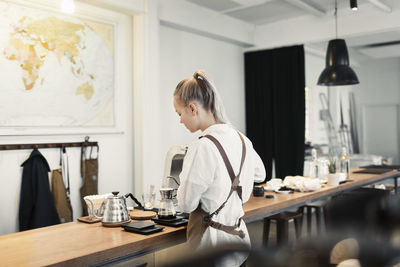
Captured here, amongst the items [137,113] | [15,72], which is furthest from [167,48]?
[15,72]

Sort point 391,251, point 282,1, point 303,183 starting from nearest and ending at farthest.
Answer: point 391,251, point 303,183, point 282,1

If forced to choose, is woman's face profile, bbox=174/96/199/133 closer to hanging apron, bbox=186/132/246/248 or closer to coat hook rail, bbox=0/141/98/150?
hanging apron, bbox=186/132/246/248

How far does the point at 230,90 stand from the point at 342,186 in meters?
2.85

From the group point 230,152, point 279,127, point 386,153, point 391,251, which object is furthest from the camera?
point 386,153

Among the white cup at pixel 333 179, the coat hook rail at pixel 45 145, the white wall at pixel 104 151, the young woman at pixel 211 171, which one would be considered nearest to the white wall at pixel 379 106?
the white cup at pixel 333 179

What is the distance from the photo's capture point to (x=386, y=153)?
33.0 feet

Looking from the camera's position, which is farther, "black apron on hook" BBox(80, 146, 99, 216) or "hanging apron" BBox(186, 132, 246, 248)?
"black apron on hook" BBox(80, 146, 99, 216)

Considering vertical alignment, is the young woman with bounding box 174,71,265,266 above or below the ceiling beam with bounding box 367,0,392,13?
below

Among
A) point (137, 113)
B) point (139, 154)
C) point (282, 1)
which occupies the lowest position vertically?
point (139, 154)

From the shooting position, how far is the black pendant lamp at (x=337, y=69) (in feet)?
14.6

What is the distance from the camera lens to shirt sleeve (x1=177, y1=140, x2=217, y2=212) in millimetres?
1921

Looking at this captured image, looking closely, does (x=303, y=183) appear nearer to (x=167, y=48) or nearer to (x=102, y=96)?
(x=102, y=96)

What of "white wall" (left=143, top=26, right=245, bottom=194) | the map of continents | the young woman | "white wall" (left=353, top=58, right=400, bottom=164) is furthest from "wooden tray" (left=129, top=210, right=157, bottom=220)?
"white wall" (left=353, top=58, right=400, bottom=164)

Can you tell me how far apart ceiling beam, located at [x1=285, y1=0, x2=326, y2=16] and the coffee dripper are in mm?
3308
